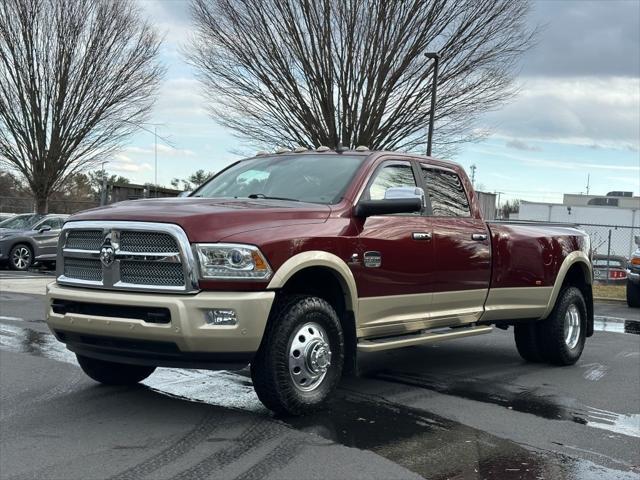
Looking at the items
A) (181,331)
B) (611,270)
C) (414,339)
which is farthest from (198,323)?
(611,270)

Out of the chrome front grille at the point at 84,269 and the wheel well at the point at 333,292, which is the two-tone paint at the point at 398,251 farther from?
the chrome front grille at the point at 84,269

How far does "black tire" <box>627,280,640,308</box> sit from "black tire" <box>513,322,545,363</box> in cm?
766

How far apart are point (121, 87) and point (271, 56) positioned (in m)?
9.19

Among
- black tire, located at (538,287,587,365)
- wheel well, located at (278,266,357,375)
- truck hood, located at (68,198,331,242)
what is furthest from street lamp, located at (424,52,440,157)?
wheel well, located at (278,266,357,375)

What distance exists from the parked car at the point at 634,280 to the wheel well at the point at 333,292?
409 inches

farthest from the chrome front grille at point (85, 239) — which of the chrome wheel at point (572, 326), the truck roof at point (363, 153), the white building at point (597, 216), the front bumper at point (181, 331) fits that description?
the white building at point (597, 216)

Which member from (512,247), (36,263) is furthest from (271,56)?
(512,247)

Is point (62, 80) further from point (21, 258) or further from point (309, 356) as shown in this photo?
point (309, 356)

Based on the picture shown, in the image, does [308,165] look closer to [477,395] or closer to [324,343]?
[324,343]

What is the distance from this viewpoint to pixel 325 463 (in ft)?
14.0

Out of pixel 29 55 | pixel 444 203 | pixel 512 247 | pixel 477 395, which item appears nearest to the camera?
pixel 477 395

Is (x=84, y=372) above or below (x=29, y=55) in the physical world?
below

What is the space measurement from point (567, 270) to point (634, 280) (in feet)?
24.5

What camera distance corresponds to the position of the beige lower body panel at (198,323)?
4664 millimetres
